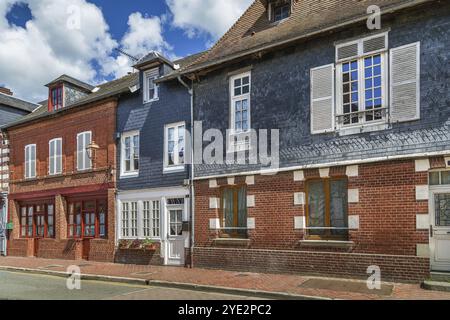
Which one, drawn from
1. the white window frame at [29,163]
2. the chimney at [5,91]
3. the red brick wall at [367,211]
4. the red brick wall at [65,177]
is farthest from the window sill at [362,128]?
the chimney at [5,91]

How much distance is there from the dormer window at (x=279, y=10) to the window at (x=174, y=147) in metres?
4.90

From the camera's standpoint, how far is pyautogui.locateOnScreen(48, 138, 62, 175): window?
19828 millimetres

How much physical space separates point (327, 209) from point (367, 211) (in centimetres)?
117

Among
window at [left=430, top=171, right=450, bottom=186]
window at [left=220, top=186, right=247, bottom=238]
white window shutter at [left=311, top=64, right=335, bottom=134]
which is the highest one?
white window shutter at [left=311, top=64, right=335, bottom=134]

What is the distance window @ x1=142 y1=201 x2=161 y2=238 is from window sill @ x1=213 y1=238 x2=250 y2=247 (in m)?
3.07

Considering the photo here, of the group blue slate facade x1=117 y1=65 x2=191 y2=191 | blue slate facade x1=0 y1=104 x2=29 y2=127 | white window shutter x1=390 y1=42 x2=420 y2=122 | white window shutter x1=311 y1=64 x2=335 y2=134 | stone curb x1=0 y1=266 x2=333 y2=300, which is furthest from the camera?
blue slate facade x1=0 y1=104 x2=29 y2=127

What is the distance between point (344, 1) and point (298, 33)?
2182 millimetres

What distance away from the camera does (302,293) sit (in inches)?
367

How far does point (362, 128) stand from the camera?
433 inches

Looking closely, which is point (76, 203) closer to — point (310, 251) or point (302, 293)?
point (310, 251)

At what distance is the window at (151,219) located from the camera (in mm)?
15914

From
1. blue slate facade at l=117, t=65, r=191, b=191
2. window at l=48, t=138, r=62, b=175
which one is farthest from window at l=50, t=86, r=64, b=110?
blue slate facade at l=117, t=65, r=191, b=191

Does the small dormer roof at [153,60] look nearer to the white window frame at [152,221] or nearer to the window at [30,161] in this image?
the white window frame at [152,221]

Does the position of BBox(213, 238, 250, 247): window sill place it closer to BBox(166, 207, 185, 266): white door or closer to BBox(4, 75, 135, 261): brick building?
BBox(166, 207, 185, 266): white door
